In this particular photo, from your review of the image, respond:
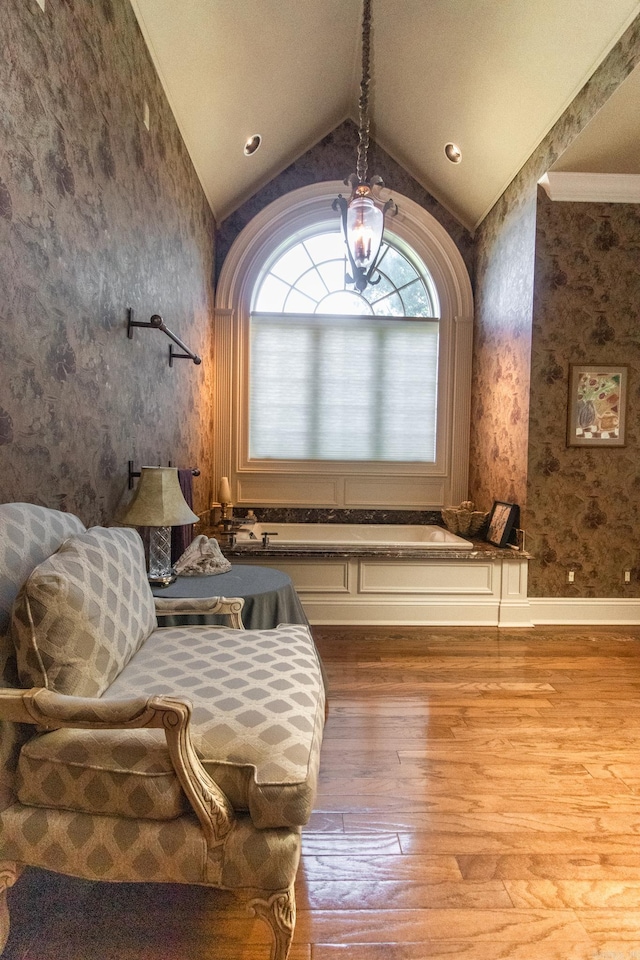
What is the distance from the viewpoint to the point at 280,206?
454 centimetres

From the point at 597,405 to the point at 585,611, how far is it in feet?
4.81

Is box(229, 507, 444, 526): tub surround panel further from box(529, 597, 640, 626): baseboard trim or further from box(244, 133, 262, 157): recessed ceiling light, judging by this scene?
box(244, 133, 262, 157): recessed ceiling light

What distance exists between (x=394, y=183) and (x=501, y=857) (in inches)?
191

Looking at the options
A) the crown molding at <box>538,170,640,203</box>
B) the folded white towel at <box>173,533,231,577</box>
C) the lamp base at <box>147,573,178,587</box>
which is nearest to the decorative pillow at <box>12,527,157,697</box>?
the lamp base at <box>147,573,178,587</box>

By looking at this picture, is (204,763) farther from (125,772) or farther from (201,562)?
(201,562)

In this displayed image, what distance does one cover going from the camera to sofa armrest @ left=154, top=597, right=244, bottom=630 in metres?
1.86

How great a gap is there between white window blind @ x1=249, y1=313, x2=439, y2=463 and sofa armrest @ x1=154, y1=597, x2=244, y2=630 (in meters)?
2.87

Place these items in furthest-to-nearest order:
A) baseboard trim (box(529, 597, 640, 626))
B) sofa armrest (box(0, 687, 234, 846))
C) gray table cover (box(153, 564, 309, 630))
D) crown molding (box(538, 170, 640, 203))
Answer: baseboard trim (box(529, 597, 640, 626)) → crown molding (box(538, 170, 640, 203)) → gray table cover (box(153, 564, 309, 630)) → sofa armrest (box(0, 687, 234, 846))

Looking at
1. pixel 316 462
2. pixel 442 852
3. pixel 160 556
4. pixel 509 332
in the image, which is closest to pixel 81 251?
pixel 160 556

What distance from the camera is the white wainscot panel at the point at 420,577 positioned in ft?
11.7

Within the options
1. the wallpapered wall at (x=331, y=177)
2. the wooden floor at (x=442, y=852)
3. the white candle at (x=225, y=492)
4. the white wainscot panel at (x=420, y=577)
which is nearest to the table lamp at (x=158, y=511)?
the wooden floor at (x=442, y=852)

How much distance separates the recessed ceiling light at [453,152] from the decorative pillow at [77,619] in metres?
3.97

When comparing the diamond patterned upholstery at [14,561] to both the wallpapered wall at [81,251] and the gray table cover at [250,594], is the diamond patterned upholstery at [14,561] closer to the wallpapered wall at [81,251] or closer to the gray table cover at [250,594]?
the wallpapered wall at [81,251]

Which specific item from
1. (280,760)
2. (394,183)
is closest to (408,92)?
(394,183)
